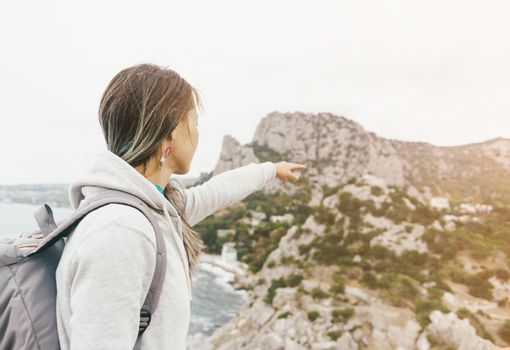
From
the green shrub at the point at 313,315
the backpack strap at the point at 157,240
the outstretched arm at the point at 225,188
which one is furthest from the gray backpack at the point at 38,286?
the green shrub at the point at 313,315

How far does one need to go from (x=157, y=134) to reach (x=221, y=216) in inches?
1540

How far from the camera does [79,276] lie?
636mm

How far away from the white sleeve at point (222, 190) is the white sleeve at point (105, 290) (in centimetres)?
65

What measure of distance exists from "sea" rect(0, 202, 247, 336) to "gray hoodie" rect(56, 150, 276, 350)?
12195mm

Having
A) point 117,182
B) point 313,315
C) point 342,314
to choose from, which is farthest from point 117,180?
point 313,315

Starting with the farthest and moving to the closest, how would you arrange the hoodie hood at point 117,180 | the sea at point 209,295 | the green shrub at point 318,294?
the sea at point 209,295
the green shrub at point 318,294
the hoodie hood at point 117,180

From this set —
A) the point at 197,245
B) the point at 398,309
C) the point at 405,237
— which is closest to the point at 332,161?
the point at 405,237

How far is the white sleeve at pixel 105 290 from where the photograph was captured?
24.4 inches

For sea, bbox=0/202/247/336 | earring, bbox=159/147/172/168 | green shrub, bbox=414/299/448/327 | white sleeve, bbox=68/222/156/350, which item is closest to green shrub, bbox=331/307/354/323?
green shrub, bbox=414/299/448/327

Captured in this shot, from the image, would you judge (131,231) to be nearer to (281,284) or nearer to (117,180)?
(117,180)

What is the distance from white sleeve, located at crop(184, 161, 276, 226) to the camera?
1349mm

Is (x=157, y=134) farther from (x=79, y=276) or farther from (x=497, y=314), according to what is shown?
(x=497, y=314)

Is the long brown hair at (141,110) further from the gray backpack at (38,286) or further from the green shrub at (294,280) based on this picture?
the green shrub at (294,280)

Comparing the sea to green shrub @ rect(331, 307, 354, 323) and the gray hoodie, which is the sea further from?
the gray hoodie
